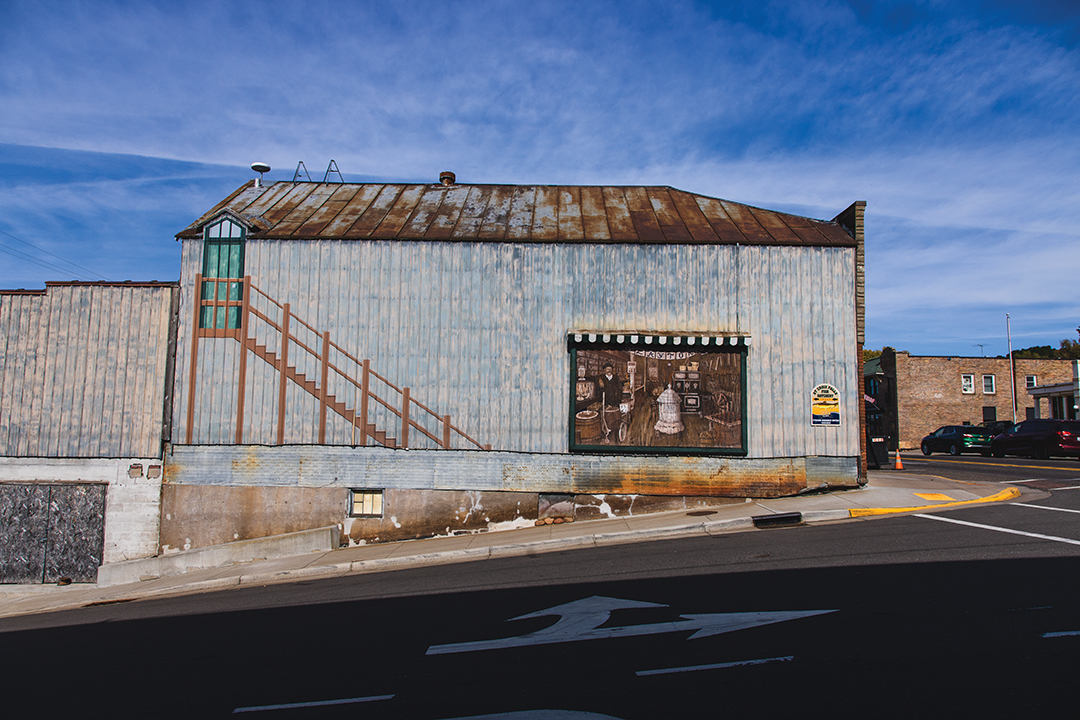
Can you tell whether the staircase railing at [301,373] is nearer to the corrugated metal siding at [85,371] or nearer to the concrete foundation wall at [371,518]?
the corrugated metal siding at [85,371]

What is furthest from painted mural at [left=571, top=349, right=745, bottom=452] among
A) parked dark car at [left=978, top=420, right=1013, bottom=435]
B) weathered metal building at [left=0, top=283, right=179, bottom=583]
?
parked dark car at [left=978, top=420, right=1013, bottom=435]

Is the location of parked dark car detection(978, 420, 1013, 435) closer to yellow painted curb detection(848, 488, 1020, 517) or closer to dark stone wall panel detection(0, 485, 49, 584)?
yellow painted curb detection(848, 488, 1020, 517)

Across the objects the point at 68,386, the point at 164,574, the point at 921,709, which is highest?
the point at 68,386

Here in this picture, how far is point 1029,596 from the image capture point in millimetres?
6309

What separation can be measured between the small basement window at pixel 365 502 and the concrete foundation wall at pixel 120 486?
4.12 meters

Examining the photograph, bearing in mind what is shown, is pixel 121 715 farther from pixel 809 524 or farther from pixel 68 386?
pixel 68 386

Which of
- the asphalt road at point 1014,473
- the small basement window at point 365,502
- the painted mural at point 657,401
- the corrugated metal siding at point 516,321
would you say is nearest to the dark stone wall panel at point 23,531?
the corrugated metal siding at point 516,321

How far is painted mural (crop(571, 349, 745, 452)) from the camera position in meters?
13.2

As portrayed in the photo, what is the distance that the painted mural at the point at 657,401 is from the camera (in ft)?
43.4

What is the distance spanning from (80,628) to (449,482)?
21.1 ft

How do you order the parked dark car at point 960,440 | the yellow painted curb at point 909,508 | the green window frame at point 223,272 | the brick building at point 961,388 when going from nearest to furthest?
the yellow painted curb at point 909,508, the green window frame at point 223,272, the parked dark car at point 960,440, the brick building at point 961,388

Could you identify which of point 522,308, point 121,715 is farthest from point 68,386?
point 121,715

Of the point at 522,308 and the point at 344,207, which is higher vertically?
the point at 344,207

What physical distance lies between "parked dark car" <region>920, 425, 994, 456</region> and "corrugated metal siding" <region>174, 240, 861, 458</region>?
68.4 feet
